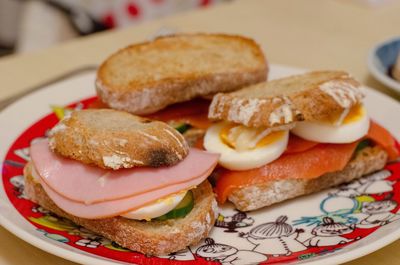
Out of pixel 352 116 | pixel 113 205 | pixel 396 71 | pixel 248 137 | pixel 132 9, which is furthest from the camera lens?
pixel 132 9

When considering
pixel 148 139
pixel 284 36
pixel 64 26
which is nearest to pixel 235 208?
pixel 148 139

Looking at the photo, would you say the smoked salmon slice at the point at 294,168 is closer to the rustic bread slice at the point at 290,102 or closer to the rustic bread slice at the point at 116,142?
the rustic bread slice at the point at 290,102

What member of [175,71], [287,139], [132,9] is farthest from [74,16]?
[287,139]

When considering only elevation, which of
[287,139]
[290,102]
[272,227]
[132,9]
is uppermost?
[290,102]

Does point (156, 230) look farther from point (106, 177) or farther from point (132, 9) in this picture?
point (132, 9)

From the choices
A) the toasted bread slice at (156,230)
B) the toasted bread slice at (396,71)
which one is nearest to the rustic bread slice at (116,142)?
the toasted bread slice at (156,230)

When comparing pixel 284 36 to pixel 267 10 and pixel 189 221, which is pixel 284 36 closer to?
pixel 267 10
